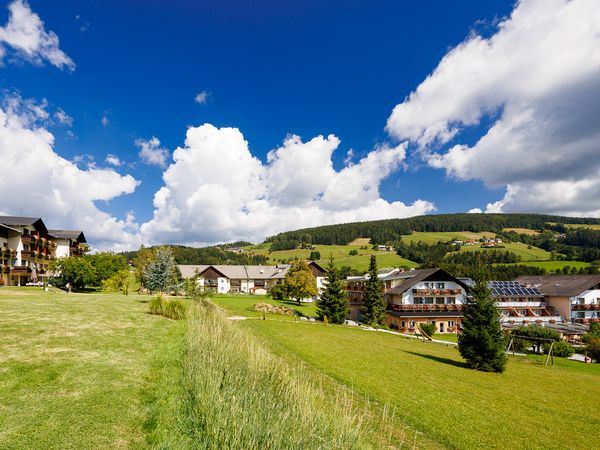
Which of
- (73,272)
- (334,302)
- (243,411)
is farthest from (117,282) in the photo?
(243,411)

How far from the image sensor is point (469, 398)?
13422 millimetres

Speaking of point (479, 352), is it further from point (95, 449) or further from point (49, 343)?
point (49, 343)

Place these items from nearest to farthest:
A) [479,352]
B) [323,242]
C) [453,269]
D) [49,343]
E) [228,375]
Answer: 1. [228,375]
2. [49,343]
3. [479,352]
4. [453,269]
5. [323,242]

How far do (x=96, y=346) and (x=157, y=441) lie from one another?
315 inches

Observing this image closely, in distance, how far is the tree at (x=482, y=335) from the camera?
20812 mm

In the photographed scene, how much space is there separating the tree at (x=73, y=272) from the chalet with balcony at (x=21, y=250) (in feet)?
9.06

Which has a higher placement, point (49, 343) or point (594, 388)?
point (49, 343)

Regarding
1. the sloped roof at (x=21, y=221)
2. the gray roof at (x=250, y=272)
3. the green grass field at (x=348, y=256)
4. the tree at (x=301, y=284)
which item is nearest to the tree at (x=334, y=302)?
the tree at (x=301, y=284)

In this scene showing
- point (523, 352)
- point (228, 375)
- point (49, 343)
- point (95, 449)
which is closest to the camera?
point (95, 449)

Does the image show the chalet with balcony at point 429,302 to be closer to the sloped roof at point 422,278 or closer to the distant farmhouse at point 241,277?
the sloped roof at point 422,278

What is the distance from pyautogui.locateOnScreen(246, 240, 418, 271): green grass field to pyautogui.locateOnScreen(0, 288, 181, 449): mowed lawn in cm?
Result: 12003

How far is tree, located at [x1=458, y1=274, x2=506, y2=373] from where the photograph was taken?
20812 mm

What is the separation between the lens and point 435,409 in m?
11.4

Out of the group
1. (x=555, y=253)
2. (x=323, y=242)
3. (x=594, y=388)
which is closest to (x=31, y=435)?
(x=594, y=388)
